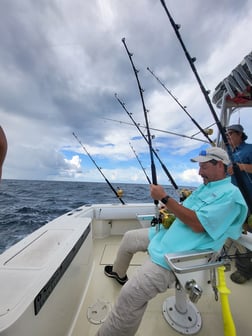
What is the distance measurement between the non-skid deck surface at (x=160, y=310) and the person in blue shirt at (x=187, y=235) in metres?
0.33

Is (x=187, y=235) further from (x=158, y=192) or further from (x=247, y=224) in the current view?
(x=247, y=224)

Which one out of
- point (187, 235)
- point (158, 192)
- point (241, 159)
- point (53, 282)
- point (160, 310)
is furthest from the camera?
point (241, 159)

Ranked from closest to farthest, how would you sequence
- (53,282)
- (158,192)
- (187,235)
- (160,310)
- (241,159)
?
1. (53,282)
2. (187,235)
3. (158,192)
4. (160,310)
5. (241,159)

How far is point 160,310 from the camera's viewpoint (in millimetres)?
1407

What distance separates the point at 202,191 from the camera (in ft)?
4.02

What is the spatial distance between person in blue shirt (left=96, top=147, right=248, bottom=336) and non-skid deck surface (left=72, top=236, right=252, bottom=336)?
33cm

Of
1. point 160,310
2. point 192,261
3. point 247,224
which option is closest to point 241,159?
point 247,224

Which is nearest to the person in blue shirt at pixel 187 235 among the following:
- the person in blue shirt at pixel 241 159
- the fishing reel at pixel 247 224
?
the fishing reel at pixel 247 224

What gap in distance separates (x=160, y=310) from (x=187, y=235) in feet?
2.54

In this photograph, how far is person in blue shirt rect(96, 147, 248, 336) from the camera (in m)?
0.99

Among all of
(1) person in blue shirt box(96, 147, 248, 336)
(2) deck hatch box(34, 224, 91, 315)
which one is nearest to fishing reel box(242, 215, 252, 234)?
(1) person in blue shirt box(96, 147, 248, 336)

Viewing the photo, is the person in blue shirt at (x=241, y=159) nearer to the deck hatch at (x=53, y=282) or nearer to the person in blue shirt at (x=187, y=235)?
the person in blue shirt at (x=187, y=235)

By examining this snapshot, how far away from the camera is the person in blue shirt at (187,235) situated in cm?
99

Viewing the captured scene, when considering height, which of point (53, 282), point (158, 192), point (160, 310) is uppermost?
point (158, 192)
